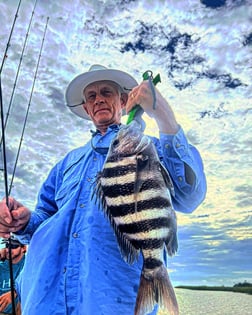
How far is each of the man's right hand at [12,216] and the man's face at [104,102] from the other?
2.47 ft

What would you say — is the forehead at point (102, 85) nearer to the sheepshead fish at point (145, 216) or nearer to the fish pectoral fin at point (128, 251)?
the sheepshead fish at point (145, 216)

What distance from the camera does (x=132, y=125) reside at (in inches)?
69.5

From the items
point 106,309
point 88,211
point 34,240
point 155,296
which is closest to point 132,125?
point 88,211

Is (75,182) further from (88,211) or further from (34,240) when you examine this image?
(34,240)

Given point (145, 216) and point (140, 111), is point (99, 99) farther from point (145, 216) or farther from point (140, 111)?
point (145, 216)

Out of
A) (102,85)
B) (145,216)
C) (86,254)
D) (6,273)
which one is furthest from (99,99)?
(6,273)

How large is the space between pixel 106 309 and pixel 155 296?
41 cm

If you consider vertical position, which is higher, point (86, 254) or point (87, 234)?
point (87, 234)

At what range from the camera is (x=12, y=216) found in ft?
7.64

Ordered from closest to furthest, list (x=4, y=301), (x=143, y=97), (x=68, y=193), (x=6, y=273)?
(x=143, y=97) → (x=68, y=193) → (x=4, y=301) → (x=6, y=273)

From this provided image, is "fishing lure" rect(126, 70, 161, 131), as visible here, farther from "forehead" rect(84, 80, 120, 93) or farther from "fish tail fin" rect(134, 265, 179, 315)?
"forehead" rect(84, 80, 120, 93)

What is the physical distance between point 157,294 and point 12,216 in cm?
117

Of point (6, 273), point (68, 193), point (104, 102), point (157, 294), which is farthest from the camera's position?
point (6, 273)

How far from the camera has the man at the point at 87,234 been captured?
186cm
